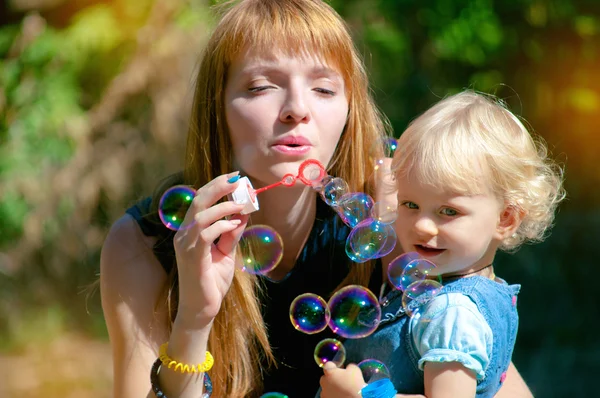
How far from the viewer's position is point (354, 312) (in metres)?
2.17

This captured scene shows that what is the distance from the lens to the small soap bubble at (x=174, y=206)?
2.25m

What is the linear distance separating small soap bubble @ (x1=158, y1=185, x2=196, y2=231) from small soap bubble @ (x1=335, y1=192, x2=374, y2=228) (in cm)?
38

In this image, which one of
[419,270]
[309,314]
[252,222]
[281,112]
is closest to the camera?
[419,270]

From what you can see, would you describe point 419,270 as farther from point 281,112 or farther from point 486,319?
point 281,112

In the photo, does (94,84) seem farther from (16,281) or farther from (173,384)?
(173,384)

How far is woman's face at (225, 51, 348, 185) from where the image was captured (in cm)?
214

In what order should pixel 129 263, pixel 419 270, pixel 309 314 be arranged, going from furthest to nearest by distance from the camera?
1. pixel 129 263
2. pixel 309 314
3. pixel 419 270

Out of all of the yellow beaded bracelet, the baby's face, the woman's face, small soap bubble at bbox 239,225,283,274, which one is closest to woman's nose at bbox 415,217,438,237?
the baby's face

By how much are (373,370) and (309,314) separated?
0.94 ft

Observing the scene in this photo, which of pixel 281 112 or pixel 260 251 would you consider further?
pixel 260 251

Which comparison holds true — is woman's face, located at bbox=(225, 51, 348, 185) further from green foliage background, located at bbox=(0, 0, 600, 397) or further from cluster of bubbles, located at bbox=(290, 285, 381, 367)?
green foliage background, located at bbox=(0, 0, 600, 397)

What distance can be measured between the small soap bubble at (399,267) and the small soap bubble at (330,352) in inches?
8.1

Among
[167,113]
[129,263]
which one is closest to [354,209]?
[129,263]

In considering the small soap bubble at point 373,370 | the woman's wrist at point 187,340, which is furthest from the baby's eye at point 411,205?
the woman's wrist at point 187,340
